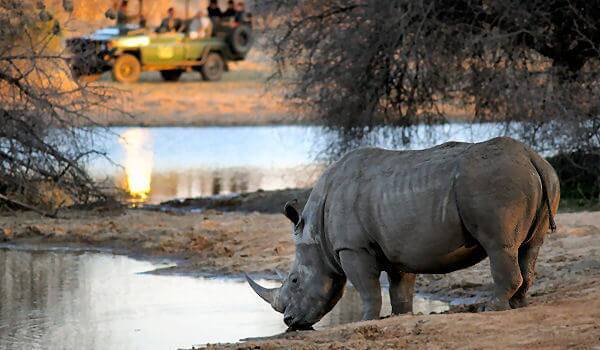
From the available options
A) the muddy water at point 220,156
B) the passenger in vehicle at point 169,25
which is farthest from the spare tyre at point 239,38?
the muddy water at point 220,156

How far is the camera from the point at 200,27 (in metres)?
43.2

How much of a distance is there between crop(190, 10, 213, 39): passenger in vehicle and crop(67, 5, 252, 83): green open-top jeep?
8.6 inches

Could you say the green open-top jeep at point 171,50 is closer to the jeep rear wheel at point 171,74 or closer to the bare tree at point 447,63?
the jeep rear wheel at point 171,74

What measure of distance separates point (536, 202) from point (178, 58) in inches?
1271

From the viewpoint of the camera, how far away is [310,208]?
10.0 metres

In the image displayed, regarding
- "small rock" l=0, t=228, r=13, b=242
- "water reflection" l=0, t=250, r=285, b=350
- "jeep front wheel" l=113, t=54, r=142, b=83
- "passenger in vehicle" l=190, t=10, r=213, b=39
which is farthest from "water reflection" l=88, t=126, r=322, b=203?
"passenger in vehicle" l=190, t=10, r=213, b=39

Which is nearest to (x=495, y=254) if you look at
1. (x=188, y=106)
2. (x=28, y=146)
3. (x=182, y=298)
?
(x=182, y=298)

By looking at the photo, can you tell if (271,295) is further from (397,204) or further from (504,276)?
(504,276)

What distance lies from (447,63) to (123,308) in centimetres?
811

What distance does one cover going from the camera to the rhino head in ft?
32.5

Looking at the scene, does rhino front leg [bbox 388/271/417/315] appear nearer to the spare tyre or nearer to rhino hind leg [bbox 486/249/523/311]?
rhino hind leg [bbox 486/249/523/311]

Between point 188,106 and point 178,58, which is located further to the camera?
point 178,58

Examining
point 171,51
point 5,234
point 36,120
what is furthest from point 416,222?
point 171,51

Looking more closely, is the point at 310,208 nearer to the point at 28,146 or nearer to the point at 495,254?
the point at 495,254
